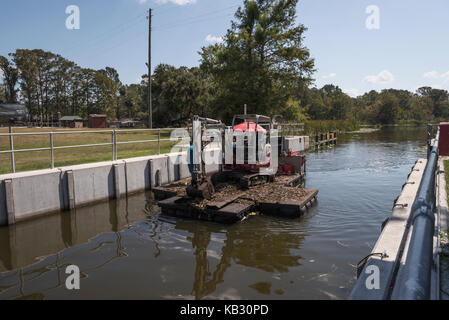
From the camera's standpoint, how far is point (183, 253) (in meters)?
7.84

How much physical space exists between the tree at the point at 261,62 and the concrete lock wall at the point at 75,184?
21.4 m

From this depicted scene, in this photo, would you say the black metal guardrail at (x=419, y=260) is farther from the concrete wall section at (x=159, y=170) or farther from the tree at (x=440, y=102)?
the tree at (x=440, y=102)

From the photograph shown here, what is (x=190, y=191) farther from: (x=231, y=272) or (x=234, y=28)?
(x=234, y=28)

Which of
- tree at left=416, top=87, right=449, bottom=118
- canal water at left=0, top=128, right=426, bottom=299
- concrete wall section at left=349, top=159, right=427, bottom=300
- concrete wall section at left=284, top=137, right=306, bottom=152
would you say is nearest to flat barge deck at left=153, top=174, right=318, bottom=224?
canal water at left=0, top=128, right=426, bottom=299

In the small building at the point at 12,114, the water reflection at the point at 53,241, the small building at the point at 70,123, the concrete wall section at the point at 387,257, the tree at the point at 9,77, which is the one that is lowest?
the water reflection at the point at 53,241

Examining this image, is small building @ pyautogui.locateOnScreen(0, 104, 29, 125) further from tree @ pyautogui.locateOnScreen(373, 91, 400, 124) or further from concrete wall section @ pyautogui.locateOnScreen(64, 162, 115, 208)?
tree @ pyautogui.locateOnScreen(373, 91, 400, 124)

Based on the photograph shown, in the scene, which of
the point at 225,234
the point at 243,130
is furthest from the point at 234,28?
the point at 225,234

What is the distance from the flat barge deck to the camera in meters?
10.0

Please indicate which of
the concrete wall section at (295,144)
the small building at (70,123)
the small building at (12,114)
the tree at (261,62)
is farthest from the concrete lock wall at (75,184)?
the small building at (70,123)

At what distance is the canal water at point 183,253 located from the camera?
20.3 feet

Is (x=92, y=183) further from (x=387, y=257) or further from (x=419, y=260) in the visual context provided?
(x=419, y=260)

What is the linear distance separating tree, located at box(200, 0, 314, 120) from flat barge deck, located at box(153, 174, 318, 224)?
23.9 meters

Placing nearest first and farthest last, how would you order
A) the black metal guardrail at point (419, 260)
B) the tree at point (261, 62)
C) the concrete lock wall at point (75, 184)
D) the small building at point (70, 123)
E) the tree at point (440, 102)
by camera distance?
the black metal guardrail at point (419, 260)
the concrete lock wall at point (75, 184)
the tree at point (261, 62)
the small building at point (70, 123)
the tree at point (440, 102)

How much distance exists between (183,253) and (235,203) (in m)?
3.18
